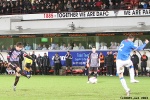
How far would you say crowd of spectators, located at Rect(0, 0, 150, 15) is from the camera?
40406 mm

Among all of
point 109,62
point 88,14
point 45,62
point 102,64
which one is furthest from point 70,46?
point 109,62

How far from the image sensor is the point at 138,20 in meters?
39.7

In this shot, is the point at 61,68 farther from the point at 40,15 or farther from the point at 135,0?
the point at 135,0

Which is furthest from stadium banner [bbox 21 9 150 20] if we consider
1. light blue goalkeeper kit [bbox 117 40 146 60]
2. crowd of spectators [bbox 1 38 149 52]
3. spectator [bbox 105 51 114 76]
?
light blue goalkeeper kit [bbox 117 40 146 60]

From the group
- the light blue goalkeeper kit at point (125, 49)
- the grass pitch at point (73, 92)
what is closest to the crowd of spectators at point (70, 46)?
the grass pitch at point (73, 92)

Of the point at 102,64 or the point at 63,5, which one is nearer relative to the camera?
the point at 102,64

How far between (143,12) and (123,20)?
1.98 metres

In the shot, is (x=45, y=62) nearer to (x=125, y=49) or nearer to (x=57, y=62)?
(x=57, y=62)

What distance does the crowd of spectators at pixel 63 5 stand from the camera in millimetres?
40406

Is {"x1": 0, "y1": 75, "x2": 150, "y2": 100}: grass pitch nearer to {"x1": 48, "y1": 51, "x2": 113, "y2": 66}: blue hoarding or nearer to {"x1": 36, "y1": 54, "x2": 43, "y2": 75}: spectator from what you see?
{"x1": 48, "y1": 51, "x2": 113, "y2": 66}: blue hoarding

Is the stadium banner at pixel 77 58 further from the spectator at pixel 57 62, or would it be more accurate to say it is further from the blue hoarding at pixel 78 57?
the spectator at pixel 57 62

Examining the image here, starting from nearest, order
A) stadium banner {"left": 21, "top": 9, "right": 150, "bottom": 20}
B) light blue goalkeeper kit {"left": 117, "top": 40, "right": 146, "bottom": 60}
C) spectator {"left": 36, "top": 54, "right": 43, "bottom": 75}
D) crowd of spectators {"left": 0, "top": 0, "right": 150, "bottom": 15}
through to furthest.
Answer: light blue goalkeeper kit {"left": 117, "top": 40, "right": 146, "bottom": 60} → stadium banner {"left": 21, "top": 9, "right": 150, "bottom": 20} → crowd of spectators {"left": 0, "top": 0, "right": 150, "bottom": 15} → spectator {"left": 36, "top": 54, "right": 43, "bottom": 75}

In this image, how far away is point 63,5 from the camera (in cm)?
4331

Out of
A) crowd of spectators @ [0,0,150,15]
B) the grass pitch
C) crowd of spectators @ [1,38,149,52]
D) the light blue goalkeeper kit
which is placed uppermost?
crowd of spectators @ [0,0,150,15]
